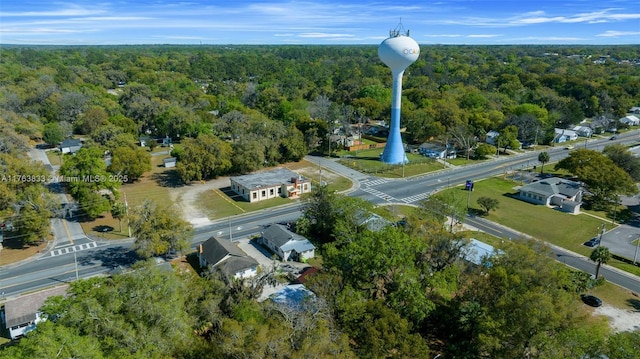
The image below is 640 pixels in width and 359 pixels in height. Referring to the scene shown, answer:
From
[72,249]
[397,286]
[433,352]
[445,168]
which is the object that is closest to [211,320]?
[397,286]

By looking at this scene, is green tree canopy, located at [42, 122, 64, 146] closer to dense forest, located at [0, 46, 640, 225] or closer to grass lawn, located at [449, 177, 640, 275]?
dense forest, located at [0, 46, 640, 225]

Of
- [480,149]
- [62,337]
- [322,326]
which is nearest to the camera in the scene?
[62,337]

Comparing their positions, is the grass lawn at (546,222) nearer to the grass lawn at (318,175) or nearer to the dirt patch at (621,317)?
the dirt patch at (621,317)

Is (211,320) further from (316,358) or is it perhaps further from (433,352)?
(433,352)

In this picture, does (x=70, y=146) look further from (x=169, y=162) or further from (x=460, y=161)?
(x=460, y=161)

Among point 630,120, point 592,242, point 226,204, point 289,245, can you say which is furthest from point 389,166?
point 630,120
